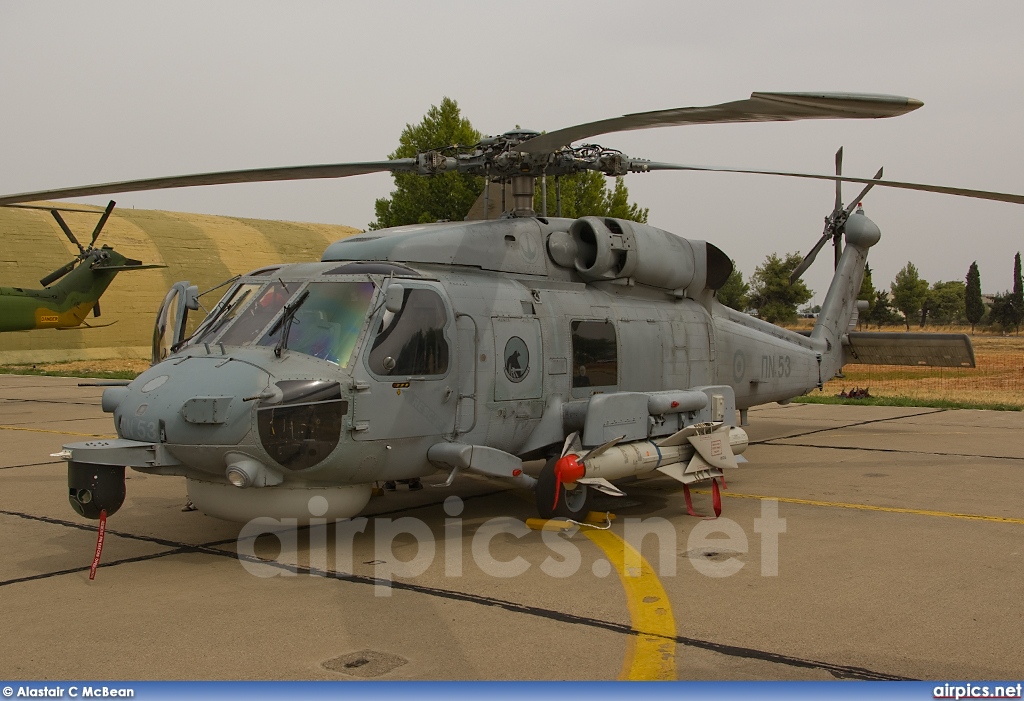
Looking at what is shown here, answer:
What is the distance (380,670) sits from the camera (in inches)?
190

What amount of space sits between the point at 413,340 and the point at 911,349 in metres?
9.27

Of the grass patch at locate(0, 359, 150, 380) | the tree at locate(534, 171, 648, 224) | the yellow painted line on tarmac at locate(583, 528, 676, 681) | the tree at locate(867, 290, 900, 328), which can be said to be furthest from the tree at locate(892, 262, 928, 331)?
the yellow painted line on tarmac at locate(583, 528, 676, 681)

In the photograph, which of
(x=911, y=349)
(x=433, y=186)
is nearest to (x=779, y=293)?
(x=433, y=186)

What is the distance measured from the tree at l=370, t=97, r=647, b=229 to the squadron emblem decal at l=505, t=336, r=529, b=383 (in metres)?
22.2

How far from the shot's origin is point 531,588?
20.6ft

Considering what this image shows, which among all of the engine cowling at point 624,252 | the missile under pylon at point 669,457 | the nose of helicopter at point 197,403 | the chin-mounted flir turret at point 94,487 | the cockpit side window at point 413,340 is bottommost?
the missile under pylon at point 669,457

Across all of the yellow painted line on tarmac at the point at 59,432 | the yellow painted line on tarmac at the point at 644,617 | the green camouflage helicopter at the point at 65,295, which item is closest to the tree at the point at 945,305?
the green camouflage helicopter at the point at 65,295

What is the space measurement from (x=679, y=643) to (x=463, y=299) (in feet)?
11.8

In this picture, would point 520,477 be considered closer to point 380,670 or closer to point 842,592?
point 842,592

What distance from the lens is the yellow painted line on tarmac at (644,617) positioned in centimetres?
479

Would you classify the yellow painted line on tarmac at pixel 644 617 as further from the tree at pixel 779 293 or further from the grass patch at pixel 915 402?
the tree at pixel 779 293

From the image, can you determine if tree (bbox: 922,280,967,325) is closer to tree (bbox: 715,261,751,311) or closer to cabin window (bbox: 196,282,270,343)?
tree (bbox: 715,261,751,311)

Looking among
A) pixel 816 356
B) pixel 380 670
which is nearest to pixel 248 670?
pixel 380 670

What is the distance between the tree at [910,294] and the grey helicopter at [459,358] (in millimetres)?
89184
